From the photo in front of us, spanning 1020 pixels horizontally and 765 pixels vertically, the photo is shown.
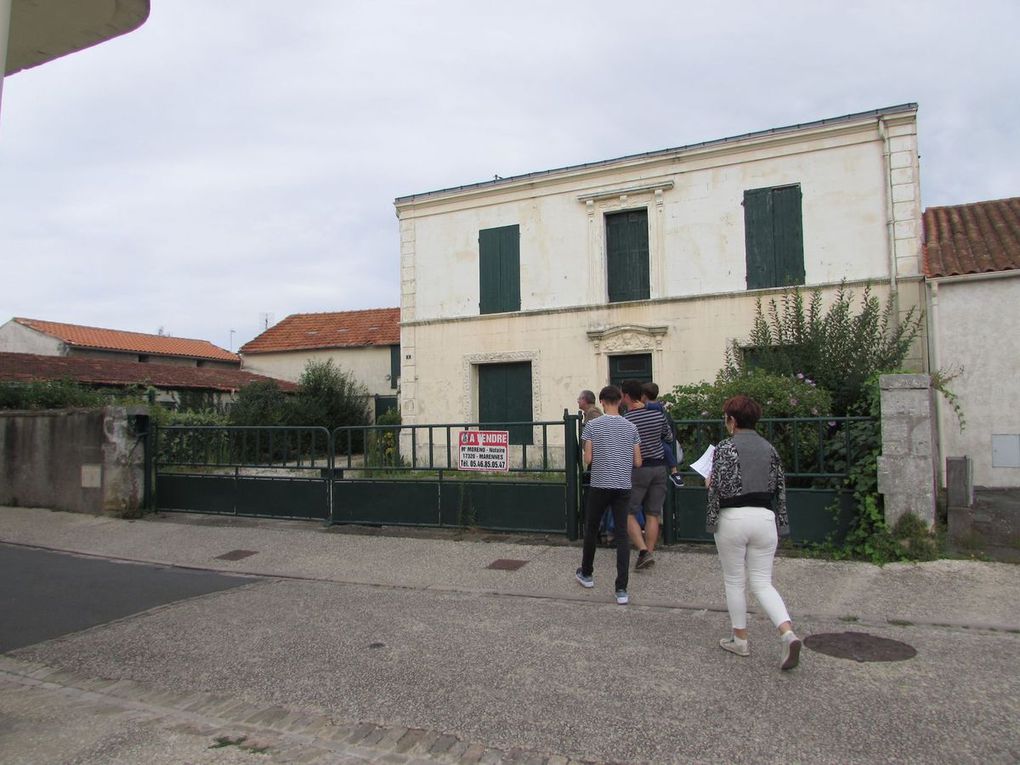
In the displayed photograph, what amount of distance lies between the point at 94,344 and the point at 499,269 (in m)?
23.8

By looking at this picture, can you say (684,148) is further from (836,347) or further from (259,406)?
(259,406)

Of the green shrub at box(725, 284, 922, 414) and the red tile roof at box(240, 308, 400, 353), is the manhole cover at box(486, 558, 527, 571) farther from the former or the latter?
the red tile roof at box(240, 308, 400, 353)

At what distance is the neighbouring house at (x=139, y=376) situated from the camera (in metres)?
22.9

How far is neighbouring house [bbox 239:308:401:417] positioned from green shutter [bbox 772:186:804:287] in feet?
54.8

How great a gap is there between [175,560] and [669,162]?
41.6ft

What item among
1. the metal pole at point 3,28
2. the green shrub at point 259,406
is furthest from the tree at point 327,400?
the metal pole at point 3,28

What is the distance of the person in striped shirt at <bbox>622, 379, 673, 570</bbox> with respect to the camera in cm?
682

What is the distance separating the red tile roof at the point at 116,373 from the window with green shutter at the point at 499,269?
1265 cm

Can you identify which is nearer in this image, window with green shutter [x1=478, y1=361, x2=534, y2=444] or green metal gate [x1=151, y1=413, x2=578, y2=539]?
green metal gate [x1=151, y1=413, x2=578, y2=539]

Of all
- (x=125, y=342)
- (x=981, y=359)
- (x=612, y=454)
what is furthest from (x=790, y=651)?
(x=125, y=342)

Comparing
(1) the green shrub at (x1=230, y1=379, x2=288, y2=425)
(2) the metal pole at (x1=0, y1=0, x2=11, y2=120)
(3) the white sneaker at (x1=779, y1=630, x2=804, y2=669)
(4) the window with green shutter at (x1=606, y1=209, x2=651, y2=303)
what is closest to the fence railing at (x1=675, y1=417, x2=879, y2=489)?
Answer: (3) the white sneaker at (x1=779, y1=630, x2=804, y2=669)

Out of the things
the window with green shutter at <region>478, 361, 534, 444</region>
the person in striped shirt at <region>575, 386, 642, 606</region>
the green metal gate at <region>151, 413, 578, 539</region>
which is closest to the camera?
the person in striped shirt at <region>575, 386, 642, 606</region>

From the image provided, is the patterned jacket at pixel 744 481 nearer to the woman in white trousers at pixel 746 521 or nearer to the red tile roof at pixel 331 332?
the woman in white trousers at pixel 746 521

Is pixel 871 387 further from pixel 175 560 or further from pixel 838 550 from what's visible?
pixel 175 560
